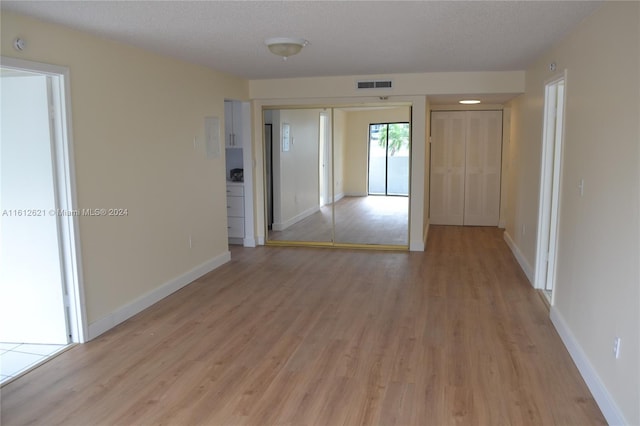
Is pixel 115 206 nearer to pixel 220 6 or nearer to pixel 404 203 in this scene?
pixel 220 6

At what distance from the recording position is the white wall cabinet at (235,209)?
690cm

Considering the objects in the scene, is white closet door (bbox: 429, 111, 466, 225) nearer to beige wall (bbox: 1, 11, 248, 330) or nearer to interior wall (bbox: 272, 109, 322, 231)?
interior wall (bbox: 272, 109, 322, 231)

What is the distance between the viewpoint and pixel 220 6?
2949 mm

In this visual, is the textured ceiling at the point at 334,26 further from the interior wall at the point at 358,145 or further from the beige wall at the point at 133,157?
the interior wall at the point at 358,145

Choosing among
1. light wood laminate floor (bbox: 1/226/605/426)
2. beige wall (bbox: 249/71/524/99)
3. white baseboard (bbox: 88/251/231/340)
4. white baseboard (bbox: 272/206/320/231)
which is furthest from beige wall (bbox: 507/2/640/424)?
white baseboard (bbox: 272/206/320/231)

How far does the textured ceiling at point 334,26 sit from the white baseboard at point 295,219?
9.36 feet

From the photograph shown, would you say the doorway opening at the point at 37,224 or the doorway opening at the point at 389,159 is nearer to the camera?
the doorway opening at the point at 37,224

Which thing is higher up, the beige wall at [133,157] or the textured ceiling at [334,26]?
the textured ceiling at [334,26]

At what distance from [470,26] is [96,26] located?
264cm

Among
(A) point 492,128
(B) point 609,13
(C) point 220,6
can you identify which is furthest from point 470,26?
(A) point 492,128

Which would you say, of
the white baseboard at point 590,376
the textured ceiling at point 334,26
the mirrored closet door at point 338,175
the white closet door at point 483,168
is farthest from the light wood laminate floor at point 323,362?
the white closet door at point 483,168

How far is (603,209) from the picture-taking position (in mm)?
2730

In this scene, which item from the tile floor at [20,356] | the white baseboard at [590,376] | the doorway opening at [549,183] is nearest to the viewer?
the white baseboard at [590,376]

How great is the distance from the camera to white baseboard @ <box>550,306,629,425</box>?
2.43 meters
